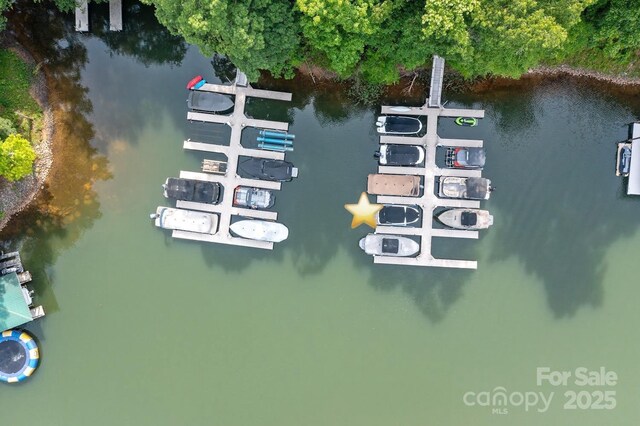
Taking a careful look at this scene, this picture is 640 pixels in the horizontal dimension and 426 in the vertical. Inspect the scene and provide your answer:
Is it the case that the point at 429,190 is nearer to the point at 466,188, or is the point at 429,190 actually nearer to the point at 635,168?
the point at 466,188

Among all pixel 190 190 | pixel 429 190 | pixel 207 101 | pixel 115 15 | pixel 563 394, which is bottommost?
pixel 563 394

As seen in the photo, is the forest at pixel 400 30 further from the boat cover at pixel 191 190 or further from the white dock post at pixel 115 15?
the boat cover at pixel 191 190

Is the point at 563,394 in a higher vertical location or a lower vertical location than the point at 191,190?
lower

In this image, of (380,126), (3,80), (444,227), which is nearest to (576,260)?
(444,227)

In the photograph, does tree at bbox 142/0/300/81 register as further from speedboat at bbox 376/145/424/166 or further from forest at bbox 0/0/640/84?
speedboat at bbox 376/145/424/166

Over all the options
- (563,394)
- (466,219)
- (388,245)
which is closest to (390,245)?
(388,245)

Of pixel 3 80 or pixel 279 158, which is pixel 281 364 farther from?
pixel 3 80
